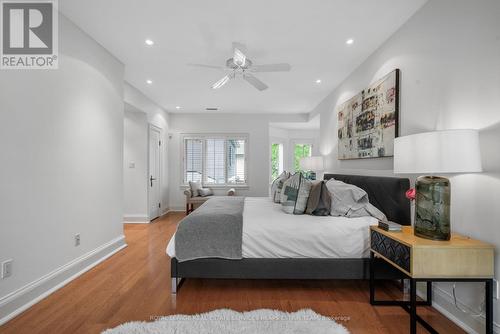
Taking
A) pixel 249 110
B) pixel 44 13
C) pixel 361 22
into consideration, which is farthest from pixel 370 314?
pixel 249 110

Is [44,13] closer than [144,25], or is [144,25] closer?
[44,13]

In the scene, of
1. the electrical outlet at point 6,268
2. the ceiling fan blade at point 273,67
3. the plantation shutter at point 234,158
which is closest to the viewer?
the electrical outlet at point 6,268

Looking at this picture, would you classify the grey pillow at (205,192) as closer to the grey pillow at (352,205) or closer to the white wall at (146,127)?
the white wall at (146,127)

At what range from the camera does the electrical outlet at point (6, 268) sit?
180cm

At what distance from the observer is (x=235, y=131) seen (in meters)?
6.48

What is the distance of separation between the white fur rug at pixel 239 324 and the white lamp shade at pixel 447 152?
1.28 metres

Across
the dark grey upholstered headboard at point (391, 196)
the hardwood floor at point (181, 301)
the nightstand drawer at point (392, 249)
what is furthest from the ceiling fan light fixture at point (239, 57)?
the hardwood floor at point (181, 301)

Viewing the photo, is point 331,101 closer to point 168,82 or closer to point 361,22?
point 361,22

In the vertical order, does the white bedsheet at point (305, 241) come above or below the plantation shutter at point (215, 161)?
below

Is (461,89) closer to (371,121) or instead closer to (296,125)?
(371,121)

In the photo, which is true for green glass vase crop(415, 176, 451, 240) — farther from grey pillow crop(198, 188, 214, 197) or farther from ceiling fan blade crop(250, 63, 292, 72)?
grey pillow crop(198, 188, 214, 197)

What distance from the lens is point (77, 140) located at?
8.39ft

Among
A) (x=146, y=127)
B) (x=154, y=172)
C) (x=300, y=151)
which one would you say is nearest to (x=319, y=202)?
(x=146, y=127)

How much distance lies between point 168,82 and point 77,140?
2019 mm
